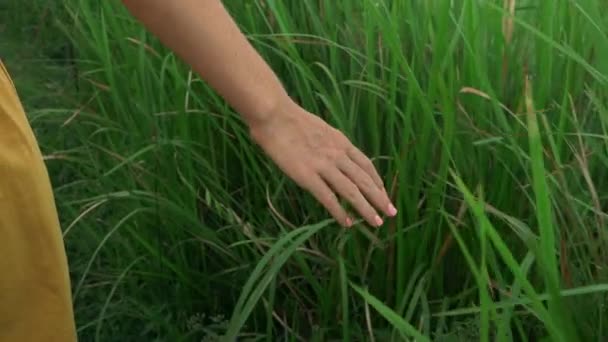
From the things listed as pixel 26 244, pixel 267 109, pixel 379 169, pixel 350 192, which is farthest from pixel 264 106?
pixel 379 169

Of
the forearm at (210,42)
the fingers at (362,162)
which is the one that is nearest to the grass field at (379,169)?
the fingers at (362,162)

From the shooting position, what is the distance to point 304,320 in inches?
57.0

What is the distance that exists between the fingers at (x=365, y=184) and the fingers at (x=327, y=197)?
0.02 m

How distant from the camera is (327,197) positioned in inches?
35.0

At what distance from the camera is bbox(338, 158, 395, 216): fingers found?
896 millimetres

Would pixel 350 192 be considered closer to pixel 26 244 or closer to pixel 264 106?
pixel 264 106

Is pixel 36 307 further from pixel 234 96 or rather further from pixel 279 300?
pixel 279 300

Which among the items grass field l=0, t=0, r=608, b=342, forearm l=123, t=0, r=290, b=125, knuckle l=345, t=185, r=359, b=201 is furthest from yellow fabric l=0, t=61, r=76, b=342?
grass field l=0, t=0, r=608, b=342

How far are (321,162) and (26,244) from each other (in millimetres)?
270

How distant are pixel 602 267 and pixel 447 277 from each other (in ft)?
1.06

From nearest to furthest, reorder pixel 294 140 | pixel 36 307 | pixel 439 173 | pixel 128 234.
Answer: pixel 36 307 < pixel 294 140 < pixel 439 173 < pixel 128 234

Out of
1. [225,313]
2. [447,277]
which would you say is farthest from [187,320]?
[447,277]

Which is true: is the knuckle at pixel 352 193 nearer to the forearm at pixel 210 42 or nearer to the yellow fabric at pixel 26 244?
Answer: the forearm at pixel 210 42

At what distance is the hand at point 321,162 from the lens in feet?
2.91
